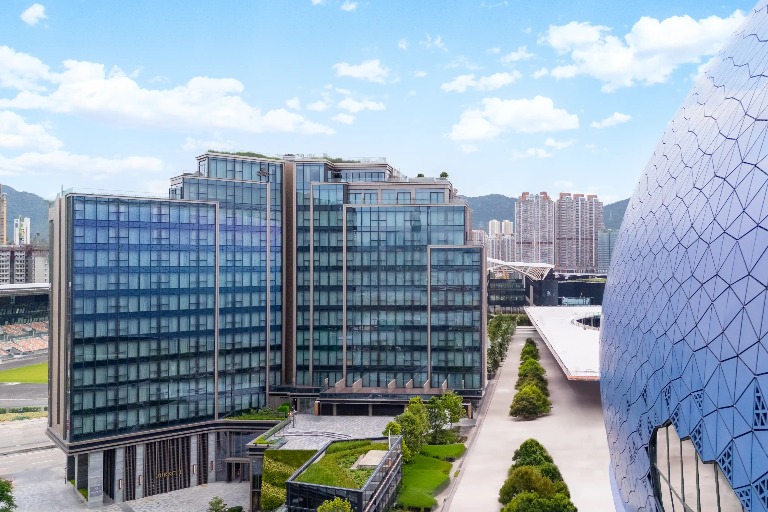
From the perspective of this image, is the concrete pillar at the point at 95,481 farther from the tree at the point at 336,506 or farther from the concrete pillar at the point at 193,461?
the tree at the point at 336,506

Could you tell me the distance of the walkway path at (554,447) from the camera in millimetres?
36594

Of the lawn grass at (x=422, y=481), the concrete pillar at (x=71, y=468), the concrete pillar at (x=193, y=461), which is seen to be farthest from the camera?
the concrete pillar at (x=193, y=461)

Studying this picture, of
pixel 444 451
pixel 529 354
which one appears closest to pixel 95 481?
pixel 444 451

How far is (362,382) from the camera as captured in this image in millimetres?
53281

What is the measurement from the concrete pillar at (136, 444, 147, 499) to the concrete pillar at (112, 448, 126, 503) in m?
0.86

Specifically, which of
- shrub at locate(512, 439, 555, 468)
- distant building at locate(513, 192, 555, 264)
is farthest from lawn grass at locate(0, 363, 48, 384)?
distant building at locate(513, 192, 555, 264)

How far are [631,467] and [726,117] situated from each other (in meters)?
11.0

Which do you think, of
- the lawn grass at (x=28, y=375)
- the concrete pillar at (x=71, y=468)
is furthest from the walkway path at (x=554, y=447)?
the lawn grass at (x=28, y=375)

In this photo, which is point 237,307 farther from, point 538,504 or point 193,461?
point 538,504

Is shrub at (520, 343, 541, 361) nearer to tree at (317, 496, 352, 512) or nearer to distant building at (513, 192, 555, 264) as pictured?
tree at (317, 496, 352, 512)

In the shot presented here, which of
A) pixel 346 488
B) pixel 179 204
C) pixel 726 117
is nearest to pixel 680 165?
pixel 726 117

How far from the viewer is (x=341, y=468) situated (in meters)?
33.4

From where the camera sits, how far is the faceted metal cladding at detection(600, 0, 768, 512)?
14312 millimetres

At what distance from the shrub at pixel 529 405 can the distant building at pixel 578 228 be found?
138 meters
